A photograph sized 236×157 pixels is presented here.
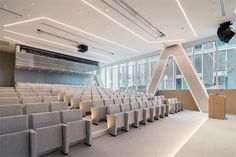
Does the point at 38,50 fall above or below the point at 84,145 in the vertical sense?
above

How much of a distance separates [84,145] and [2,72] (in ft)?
41.7

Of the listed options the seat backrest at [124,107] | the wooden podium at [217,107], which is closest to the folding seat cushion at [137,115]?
the seat backrest at [124,107]

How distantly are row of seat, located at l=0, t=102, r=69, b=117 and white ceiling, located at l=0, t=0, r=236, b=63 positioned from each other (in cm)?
366

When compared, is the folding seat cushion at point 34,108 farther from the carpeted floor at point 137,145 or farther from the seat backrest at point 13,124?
the carpeted floor at point 137,145

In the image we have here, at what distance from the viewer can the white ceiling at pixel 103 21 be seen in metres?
5.74

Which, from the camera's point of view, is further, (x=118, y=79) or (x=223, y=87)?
(x=118, y=79)

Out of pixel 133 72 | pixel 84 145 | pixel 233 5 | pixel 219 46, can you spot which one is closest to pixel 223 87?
pixel 219 46

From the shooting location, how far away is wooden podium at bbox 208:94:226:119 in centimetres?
634

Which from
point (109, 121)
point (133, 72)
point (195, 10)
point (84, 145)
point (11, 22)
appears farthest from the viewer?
point (133, 72)

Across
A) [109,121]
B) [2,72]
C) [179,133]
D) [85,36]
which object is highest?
[85,36]

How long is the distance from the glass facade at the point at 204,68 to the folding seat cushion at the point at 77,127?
8158 millimetres

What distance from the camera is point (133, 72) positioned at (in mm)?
14195

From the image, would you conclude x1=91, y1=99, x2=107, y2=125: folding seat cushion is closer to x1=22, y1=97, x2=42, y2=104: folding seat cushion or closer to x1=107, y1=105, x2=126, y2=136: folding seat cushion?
x1=107, y1=105, x2=126, y2=136: folding seat cushion

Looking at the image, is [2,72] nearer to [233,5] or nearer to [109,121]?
[109,121]
